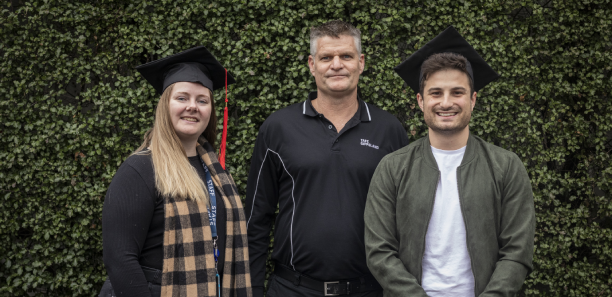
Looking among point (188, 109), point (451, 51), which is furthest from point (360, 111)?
point (188, 109)

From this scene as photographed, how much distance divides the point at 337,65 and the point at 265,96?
1238 millimetres

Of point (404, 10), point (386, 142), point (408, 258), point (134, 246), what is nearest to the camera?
point (134, 246)

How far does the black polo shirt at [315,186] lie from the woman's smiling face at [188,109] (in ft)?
1.84

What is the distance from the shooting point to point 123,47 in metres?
3.60

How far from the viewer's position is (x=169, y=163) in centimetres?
195

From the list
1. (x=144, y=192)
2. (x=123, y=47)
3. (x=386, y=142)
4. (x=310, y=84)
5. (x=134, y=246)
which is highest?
(x=123, y=47)

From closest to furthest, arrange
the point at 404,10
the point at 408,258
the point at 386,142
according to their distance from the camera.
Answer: the point at 408,258, the point at 386,142, the point at 404,10

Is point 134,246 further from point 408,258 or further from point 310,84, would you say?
point 310,84

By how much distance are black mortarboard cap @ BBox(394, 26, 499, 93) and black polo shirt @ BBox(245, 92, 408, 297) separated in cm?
42

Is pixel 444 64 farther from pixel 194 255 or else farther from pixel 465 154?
pixel 194 255

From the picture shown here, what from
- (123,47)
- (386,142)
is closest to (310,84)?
(386,142)

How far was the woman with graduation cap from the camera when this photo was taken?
179 centimetres

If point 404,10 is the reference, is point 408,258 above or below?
below

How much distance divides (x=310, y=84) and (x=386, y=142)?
1.22m
